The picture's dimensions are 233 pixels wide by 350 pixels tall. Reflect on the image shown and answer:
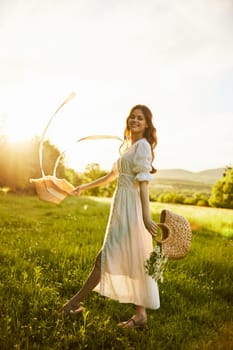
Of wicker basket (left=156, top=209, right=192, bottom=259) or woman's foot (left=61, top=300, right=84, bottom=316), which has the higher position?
wicker basket (left=156, top=209, right=192, bottom=259)

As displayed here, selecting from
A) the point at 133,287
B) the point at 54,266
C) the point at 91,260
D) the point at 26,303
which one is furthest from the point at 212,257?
the point at 26,303

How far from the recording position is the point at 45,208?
1597 cm

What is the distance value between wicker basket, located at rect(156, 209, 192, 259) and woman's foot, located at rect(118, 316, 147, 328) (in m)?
0.76

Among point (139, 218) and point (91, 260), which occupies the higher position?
point (139, 218)

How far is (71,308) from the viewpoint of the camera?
4.61m

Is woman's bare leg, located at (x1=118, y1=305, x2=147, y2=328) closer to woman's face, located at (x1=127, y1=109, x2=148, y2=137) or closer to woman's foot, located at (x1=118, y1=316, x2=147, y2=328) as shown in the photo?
woman's foot, located at (x1=118, y1=316, x2=147, y2=328)

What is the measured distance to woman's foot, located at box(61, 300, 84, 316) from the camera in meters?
4.57

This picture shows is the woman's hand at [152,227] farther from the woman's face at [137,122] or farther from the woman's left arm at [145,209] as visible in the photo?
the woman's face at [137,122]

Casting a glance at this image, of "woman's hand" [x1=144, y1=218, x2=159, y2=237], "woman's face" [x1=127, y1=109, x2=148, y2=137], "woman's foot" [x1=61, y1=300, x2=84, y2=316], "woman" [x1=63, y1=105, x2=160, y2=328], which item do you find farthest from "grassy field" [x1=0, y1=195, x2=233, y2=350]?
"woman's face" [x1=127, y1=109, x2=148, y2=137]

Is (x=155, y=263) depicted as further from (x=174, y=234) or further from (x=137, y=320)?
(x=137, y=320)

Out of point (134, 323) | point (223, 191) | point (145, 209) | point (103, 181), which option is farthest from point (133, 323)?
point (223, 191)

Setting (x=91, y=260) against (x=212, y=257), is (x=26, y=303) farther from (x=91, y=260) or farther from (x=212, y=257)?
(x=212, y=257)

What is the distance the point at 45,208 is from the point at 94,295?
10932 mm

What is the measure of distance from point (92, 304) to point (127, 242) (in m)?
1.11
